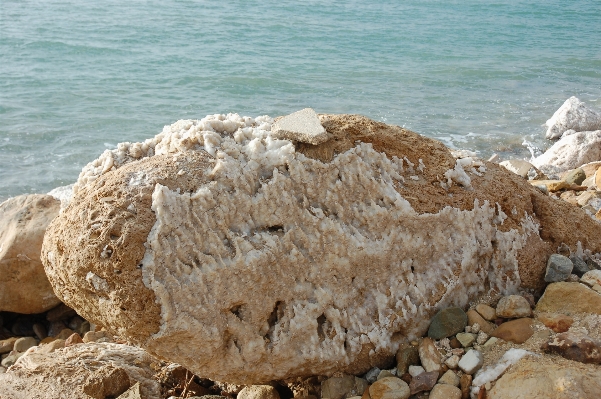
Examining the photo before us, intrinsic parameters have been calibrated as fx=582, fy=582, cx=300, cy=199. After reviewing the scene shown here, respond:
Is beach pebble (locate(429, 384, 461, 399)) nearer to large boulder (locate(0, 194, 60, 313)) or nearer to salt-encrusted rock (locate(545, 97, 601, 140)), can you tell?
large boulder (locate(0, 194, 60, 313))

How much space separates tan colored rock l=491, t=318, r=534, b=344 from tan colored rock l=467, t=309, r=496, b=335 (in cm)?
5

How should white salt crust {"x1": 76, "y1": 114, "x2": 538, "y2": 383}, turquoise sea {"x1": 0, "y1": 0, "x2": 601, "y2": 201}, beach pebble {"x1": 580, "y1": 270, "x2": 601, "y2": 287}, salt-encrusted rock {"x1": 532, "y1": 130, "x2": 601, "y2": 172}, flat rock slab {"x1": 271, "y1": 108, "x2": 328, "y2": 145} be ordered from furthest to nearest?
turquoise sea {"x1": 0, "y1": 0, "x2": 601, "y2": 201} → salt-encrusted rock {"x1": 532, "y1": 130, "x2": 601, "y2": 172} → beach pebble {"x1": 580, "y1": 270, "x2": 601, "y2": 287} → flat rock slab {"x1": 271, "y1": 108, "x2": 328, "y2": 145} → white salt crust {"x1": 76, "y1": 114, "x2": 538, "y2": 383}

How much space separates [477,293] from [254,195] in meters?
1.41

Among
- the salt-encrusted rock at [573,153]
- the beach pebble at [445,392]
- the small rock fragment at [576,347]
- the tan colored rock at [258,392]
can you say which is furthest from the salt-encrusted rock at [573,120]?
the tan colored rock at [258,392]

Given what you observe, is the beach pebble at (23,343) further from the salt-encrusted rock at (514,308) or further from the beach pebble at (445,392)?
the salt-encrusted rock at (514,308)

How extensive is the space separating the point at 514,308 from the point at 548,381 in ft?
2.00

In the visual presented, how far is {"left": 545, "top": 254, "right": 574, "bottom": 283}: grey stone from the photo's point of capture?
330cm

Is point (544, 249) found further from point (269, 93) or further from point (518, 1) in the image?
point (518, 1)

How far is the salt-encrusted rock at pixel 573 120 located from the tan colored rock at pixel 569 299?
9.14m

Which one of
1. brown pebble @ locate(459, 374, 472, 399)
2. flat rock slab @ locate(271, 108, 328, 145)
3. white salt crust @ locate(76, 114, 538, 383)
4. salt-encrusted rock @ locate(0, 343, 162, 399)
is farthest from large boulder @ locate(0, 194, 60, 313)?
brown pebble @ locate(459, 374, 472, 399)

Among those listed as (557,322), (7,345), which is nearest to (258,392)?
(557,322)

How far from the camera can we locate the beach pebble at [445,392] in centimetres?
269

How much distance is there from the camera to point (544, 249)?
3469 millimetres

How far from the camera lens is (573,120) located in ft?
37.8
